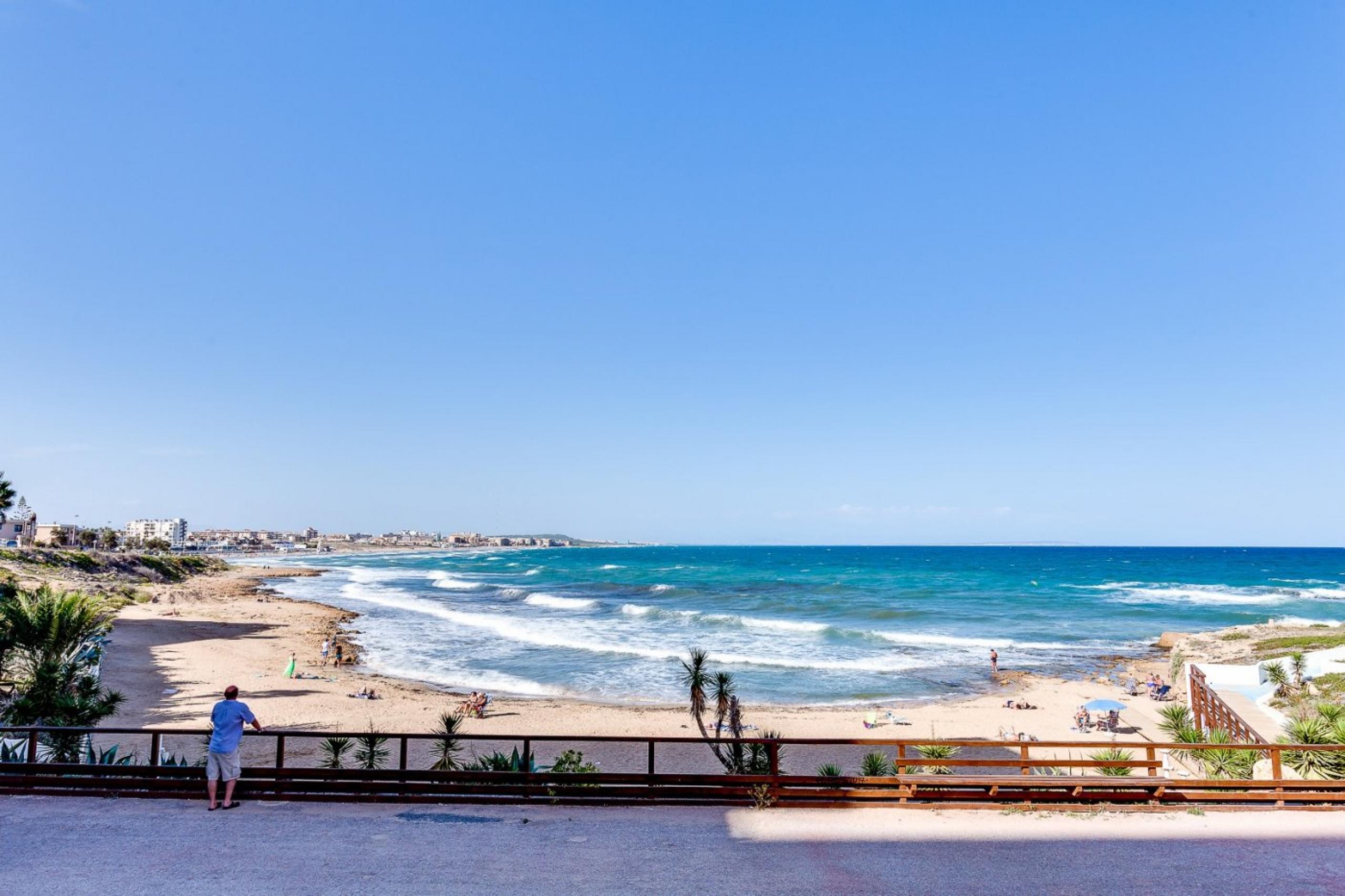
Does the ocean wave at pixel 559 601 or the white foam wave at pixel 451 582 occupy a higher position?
the ocean wave at pixel 559 601

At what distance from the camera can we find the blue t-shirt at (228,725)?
30.7 ft

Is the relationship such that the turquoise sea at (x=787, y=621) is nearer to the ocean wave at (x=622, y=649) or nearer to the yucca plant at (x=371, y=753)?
the ocean wave at (x=622, y=649)

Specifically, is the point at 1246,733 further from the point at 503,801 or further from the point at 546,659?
the point at 546,659

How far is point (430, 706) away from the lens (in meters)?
26.0

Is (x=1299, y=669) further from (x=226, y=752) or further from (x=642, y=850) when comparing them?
(x=226, y=752)

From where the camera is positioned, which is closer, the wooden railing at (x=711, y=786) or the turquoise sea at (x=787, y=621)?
the wooden railing at (x=711, y=786)

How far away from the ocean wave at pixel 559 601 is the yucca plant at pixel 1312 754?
5329 cm

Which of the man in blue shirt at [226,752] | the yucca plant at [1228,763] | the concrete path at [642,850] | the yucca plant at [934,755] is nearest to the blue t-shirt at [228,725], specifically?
the man in blue shirt at [226,752]

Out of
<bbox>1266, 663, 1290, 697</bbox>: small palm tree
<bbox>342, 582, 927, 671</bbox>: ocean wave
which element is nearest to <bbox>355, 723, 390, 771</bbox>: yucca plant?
<bbox>1266, 663, 1290, 697</bbox>: small palm tree

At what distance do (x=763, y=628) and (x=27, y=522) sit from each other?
146192 mm

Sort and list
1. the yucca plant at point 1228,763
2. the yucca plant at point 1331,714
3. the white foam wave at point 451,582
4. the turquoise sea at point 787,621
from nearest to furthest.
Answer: the yucca plant at point 1228,763, the yucca plant at point 1331,714, the turquoise sea at point 787,621, the white foam wave at point 451,582

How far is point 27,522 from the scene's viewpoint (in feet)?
433

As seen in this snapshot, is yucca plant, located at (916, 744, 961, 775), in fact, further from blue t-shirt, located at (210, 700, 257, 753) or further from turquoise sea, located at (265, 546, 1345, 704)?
turquoise sea, located at (265, 546, 1345, 704)

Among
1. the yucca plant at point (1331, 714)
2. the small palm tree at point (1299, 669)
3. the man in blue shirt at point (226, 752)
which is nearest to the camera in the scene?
the man in blue shirt at point (226, 752)
